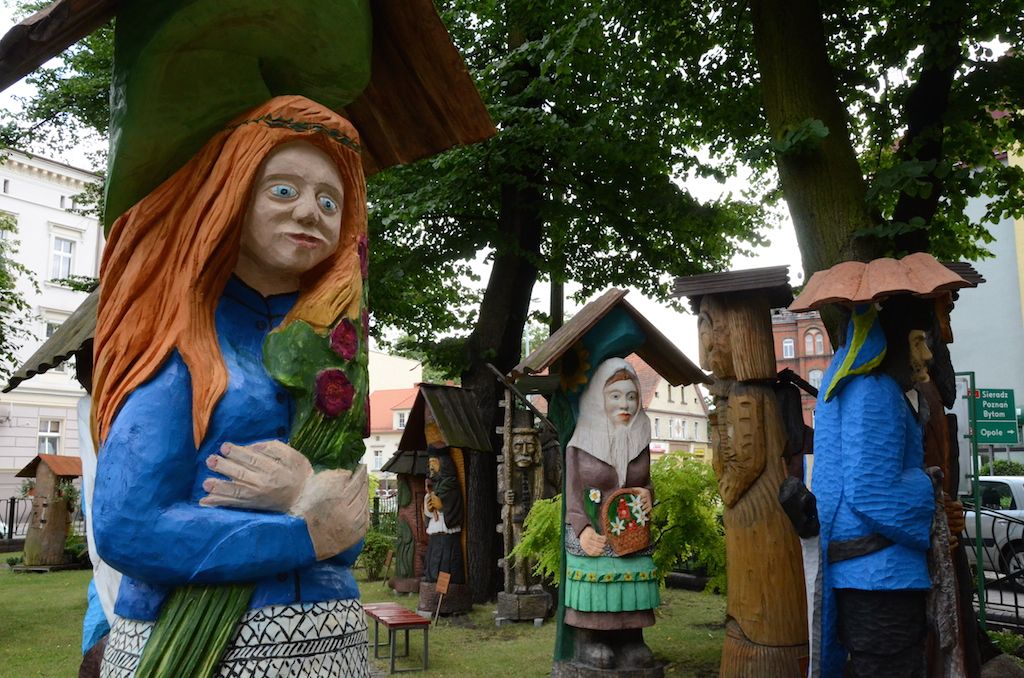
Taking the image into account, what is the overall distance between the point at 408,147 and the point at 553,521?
5.67 m

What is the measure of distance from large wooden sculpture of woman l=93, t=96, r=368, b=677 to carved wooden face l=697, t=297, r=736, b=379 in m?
3.96

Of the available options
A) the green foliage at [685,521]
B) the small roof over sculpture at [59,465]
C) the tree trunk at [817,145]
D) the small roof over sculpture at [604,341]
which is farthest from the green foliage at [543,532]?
the small roof over sculpture at [59,465]

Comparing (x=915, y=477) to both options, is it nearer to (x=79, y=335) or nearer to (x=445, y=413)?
(x=79, y=335)

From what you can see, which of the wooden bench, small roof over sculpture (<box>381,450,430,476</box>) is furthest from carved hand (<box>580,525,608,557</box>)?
small roof over sculpture (<box>381,450,430,476</box>)

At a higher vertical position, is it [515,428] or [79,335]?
[79,335]

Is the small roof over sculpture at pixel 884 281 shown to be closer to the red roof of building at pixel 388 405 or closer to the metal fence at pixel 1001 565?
the metal fence at pixel 1001 565

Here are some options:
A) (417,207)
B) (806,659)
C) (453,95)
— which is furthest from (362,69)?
(417,207)

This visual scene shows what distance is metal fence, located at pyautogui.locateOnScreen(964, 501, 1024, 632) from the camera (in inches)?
346

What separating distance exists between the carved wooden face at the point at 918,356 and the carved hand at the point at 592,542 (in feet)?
9.21

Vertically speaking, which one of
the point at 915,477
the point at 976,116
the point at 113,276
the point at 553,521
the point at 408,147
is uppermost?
the point at 976,116

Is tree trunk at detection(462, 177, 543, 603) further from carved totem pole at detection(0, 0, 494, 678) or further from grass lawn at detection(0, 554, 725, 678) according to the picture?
carved totem pole at detection(0, 0, 494, 678)

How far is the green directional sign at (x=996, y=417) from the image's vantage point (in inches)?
352

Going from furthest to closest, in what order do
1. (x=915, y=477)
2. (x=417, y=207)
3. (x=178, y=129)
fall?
(x=417, y=207), (x=915, y=477), (x=178, y=129)

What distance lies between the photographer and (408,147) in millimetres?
3154
